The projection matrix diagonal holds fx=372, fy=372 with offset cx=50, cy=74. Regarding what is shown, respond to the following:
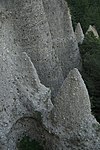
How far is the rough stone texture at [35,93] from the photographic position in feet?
Answer: 39.5

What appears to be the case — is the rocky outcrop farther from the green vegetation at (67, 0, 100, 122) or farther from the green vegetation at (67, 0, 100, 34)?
the green vegetation at (67, 0, 100, 34)

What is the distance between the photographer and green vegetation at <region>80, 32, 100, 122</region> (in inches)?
619

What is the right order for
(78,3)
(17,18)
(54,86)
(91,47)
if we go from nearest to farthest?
(17,18) < (54,86) < (91,47) < (78,3)

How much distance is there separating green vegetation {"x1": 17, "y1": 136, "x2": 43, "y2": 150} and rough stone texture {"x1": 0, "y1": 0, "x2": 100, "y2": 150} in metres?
0.16

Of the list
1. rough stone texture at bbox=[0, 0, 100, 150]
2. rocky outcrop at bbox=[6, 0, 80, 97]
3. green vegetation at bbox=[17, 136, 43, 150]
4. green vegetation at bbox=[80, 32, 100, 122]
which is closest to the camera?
rough stone texture at bbox=[0, 0, 100, 150]

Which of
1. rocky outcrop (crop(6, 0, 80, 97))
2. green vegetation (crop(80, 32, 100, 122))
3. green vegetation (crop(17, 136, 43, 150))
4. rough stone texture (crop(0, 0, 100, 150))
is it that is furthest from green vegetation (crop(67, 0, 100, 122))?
green vegetation (crop(17, 136, 43, 150))

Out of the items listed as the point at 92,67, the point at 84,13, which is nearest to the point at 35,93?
the point at 92,67

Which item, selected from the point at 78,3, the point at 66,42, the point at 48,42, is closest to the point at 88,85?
the point at 66,42

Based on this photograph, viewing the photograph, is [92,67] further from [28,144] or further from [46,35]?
[28,144]

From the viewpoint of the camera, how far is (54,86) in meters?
14.7

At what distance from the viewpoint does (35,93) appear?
509 inches

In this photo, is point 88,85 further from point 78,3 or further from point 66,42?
point 78,3

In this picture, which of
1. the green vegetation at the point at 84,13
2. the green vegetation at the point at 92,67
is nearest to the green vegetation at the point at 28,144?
the green vegetation at the point at 92,67

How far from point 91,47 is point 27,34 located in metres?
5.84
